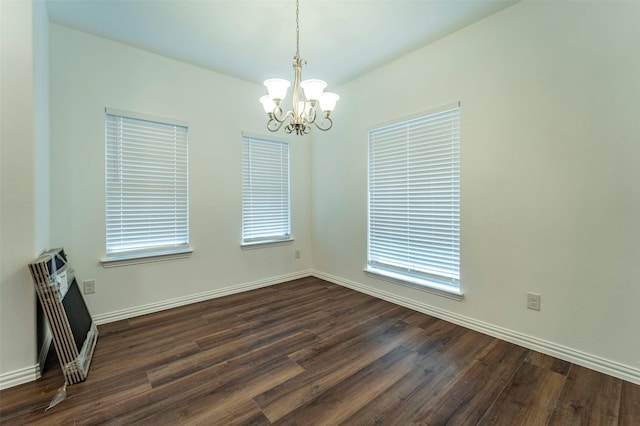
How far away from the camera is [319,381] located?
1882 millimetres

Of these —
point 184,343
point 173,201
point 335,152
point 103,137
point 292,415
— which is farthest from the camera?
point 335,152

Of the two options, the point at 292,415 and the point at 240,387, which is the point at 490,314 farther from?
the point at 240,387

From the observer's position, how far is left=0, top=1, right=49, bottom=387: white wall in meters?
1.79

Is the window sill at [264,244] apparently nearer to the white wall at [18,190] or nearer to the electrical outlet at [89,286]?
the electrical outlet at [89,286]

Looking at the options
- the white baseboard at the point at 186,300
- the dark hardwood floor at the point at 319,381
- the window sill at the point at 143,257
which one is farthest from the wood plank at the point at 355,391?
the window sill at the point at 143,257

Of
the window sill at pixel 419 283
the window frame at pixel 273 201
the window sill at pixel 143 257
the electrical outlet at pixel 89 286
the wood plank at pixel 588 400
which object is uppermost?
the window frame at pixel 273 201

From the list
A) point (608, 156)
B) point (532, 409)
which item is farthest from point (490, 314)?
point (608, 156)

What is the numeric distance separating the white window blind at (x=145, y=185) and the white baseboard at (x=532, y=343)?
264 cm

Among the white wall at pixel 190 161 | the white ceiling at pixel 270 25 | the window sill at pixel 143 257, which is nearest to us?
the white ceiling at pixel 270 25

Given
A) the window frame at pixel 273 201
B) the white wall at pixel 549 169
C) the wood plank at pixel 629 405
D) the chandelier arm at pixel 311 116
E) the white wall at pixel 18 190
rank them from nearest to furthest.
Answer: the wood plank at pixel 629 405 < the white wall at pixel 18 190 < the white wall at pixel 549 169 < the chandelier arm at pixel 311 116 < the window frame at pixel 273 201

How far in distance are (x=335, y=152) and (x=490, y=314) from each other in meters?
2.66

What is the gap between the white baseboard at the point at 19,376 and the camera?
1789mm

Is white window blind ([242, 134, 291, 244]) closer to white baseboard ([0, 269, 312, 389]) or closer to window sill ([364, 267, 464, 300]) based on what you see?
white baseboard ([0, 269, 312, 389])

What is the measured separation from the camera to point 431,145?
2908 millimetres
